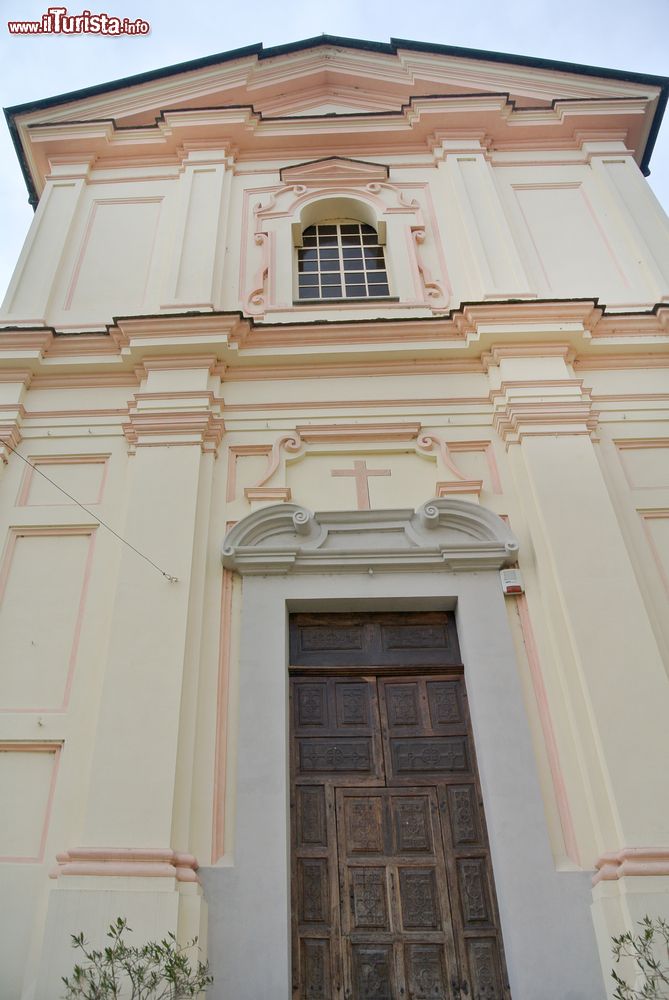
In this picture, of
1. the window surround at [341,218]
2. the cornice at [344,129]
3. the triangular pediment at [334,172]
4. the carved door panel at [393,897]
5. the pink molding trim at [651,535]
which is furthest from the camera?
the cornice at [344,129]

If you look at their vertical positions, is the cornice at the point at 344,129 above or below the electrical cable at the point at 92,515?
above

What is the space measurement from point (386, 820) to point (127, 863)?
1656 millimetres

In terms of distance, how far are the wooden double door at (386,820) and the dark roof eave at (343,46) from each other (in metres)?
7.73

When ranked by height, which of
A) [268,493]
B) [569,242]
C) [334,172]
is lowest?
[268,493]

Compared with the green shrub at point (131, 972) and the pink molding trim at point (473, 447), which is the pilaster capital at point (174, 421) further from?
the green shrub at point (131, 972)

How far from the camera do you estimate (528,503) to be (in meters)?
6.50

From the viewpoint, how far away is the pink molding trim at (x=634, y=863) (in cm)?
464

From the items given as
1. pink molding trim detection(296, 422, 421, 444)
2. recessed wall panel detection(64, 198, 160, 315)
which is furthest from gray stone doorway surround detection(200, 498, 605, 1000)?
recessed wall panel detection(64, 198, 160, 315)

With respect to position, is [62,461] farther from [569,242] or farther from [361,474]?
[569,242]

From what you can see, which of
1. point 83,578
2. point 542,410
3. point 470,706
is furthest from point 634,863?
point 83,578

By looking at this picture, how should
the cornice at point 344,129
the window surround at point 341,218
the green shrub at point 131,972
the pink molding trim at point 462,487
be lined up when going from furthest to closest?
1. the cornice at point 344,129
2. the window surround at point 341,218
3. the pink molding trim at point 462,487
4. the green shrub at point 131,972

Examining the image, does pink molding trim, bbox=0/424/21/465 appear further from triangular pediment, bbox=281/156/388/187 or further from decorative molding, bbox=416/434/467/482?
triangular pediment, bbox=281/156/388/187

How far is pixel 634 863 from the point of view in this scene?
468 centimetres

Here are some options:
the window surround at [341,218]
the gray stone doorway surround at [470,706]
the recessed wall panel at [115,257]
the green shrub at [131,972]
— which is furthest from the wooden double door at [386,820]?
the recessed wall panel at [115,257]
